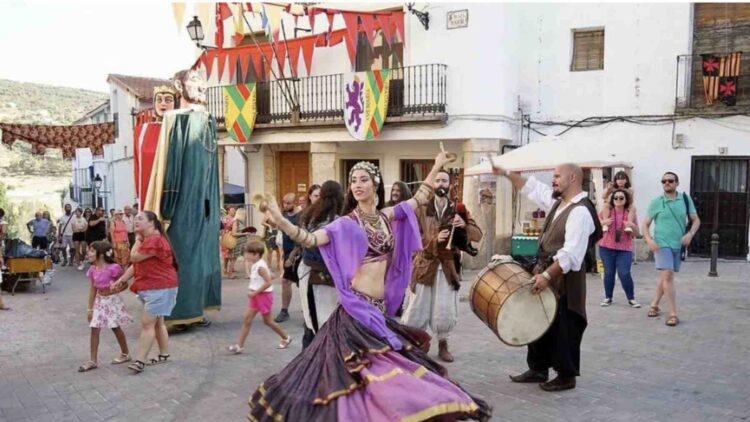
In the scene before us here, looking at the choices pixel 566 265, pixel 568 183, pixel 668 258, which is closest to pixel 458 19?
pixel 668 258

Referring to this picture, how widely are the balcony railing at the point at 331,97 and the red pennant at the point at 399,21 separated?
791 millimetres

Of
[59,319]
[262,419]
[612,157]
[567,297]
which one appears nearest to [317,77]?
[612,157]

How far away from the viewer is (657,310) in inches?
339

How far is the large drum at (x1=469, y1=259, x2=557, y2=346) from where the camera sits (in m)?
5.18

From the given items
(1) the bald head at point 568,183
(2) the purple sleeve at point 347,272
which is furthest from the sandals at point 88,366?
(1) the bald head at point 568,183

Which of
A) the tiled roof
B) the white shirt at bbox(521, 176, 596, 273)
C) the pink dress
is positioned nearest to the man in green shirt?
the white shirt at bbox(521, 176, 596, 273)

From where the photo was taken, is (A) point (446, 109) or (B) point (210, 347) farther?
(A) point (446, 109)

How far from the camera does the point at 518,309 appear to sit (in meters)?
5.19

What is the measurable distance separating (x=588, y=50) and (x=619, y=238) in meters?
7.56

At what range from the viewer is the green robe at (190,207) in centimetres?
799

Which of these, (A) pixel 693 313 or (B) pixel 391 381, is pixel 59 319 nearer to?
Answer: (B) pixel 391 381

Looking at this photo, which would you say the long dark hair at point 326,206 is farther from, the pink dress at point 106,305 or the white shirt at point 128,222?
the white shirt at point 128,222

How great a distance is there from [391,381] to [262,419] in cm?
79

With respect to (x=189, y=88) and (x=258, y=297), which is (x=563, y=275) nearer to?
(x=258, y=297)
